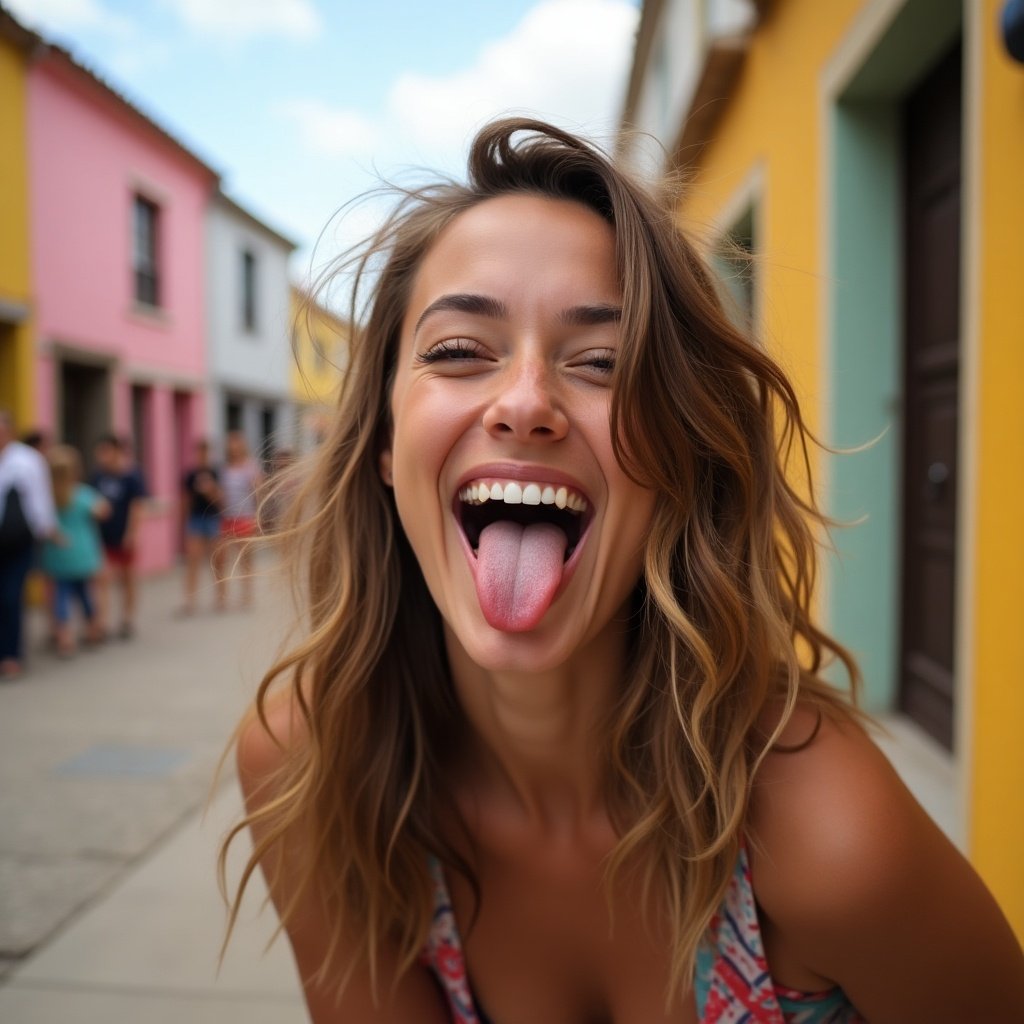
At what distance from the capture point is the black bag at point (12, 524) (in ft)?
21.9

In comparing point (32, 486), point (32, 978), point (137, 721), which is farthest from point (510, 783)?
point (32, 486)

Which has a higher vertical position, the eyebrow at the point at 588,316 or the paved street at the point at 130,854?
the eyebrow at the point at 588,316

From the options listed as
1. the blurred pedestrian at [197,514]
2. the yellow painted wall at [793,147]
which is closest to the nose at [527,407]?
the yellow painted wall at [793,147]

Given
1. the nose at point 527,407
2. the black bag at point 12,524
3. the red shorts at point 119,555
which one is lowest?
the red shorts at point 119,555

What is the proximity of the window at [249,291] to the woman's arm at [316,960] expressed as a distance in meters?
18.0

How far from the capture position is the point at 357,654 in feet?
5.29

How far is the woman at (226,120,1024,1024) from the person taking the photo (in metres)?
1.34

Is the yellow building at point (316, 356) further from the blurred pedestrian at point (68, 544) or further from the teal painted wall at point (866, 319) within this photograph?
the blurred pedestrian at point (68, 544)

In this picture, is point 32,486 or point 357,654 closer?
point 357,654

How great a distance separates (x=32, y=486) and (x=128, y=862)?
165 inches

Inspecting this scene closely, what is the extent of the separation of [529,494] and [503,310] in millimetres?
285

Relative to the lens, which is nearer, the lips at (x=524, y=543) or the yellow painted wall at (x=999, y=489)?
the lips at (x=524, y=543)

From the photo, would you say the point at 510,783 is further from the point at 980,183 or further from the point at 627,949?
the point at 980,183

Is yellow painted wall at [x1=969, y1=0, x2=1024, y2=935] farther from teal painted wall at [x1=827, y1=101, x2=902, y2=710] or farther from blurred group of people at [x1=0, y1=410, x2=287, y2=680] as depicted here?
blurred group of people at [x1=0, y1=410, x2=287, y2=680]
